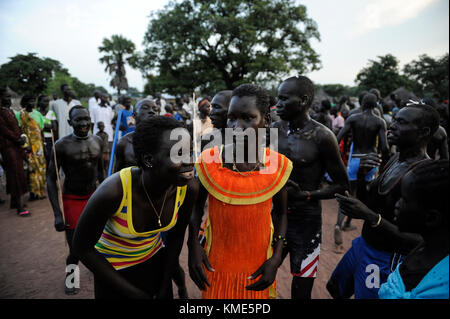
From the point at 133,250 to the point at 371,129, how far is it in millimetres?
4420

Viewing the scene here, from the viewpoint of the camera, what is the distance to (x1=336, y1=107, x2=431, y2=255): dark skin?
5.67ft

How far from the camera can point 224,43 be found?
22609 millimetres

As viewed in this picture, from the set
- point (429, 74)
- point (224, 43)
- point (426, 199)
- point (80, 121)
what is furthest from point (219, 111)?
point (429, 74)

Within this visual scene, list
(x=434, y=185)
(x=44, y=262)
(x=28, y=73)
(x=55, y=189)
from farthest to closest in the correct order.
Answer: (x=28, y=73) → (x=44, y=262) → (x=55, y=189) → (x=434, y=185)

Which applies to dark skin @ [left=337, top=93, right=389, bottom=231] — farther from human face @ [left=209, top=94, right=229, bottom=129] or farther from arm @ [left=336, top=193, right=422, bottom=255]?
arm @ [left=336, top=193, right=422, bottom=255]

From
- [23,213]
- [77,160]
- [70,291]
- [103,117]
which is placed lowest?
[70,291]

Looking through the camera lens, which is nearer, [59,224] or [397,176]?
[397,176]

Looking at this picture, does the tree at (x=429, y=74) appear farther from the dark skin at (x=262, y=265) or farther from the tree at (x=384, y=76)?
the dark skin at (x=262, y=265)

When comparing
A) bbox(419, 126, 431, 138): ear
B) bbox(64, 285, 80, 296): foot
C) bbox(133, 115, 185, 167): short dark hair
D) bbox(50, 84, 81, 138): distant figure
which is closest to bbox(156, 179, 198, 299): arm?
bbox(133, 115, 185, 167): short dark hair

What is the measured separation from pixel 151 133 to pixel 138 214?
524 mm

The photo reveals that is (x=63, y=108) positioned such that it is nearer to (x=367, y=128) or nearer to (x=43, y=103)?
(x=43, y=103)

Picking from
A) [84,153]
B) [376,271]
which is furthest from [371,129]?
[84,153]

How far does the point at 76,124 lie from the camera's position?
10.4ft

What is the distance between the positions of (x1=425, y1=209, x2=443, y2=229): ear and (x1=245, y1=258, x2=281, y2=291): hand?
0.90 metres
